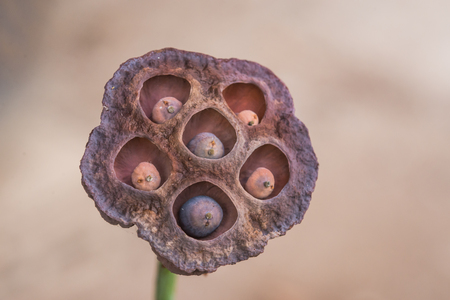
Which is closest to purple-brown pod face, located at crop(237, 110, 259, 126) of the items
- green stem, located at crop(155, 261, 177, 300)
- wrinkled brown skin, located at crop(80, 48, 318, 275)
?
wrinkled brown skin, located at crop(80, 48, 318, 275)

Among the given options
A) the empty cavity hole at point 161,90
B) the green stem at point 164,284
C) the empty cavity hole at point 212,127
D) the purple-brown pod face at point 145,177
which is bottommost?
the green stem at point 164,284

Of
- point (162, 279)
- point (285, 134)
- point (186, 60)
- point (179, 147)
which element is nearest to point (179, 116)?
point (179, 147)

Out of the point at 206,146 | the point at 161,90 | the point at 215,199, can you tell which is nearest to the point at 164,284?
the point at 215,199

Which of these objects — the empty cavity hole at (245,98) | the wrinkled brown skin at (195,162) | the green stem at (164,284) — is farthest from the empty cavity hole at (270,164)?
the green stem at (164,284)

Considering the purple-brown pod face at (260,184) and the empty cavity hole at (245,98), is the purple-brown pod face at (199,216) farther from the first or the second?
the empty cavity hole at (245,98)

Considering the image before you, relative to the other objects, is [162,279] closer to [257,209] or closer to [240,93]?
[257,209]

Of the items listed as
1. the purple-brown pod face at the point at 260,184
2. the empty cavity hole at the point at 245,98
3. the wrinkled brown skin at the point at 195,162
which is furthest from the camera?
the empty cavity hole at the point at 245,98

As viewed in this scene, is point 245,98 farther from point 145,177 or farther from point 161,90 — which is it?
point 145,177
